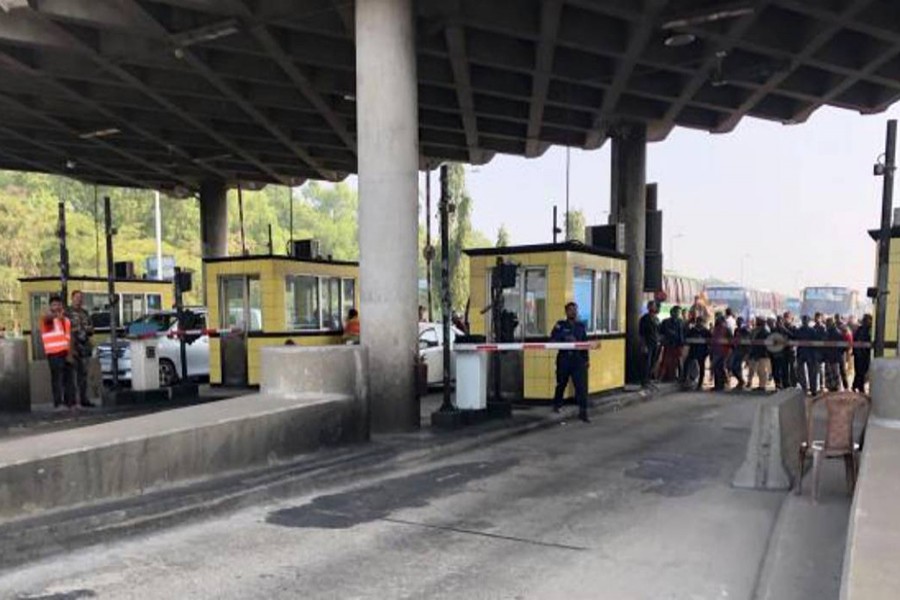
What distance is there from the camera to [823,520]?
6.36 m

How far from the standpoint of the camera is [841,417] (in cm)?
702

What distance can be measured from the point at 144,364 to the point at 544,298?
294 inches

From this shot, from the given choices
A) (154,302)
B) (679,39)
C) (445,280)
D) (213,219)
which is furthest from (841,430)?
(213,219)

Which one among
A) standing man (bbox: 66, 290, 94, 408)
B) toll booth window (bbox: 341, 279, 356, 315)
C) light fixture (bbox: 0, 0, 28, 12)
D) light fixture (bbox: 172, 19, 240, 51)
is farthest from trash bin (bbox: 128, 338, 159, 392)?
light fixture (bbox: 0, 0, 28, 12)

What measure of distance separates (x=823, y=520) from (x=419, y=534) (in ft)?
10.7

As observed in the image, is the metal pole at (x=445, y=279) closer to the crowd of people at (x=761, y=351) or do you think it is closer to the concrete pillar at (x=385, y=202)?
the concrete pillar at (x=385, y=202)

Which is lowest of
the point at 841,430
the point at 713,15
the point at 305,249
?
the point at 841,430

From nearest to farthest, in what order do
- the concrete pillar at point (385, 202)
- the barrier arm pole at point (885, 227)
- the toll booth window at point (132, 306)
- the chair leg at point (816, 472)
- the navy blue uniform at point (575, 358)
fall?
the chair leg at point (816, 472), the concrete pillar at point (385, 202), the barrier arm pole at point (885, 227), the navy blue uniform at point (575, 358), the toll booth window at point (132, 306)

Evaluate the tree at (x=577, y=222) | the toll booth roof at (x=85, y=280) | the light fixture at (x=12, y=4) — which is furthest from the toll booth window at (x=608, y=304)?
the tree at (x=577, y=222)

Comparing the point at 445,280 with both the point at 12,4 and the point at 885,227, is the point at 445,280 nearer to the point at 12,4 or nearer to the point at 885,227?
the point at 885,227

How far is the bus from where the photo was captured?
139ft

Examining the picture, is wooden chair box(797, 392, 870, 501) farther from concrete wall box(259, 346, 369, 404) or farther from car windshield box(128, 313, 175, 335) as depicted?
car windshield box(128, 313, 175, 335)

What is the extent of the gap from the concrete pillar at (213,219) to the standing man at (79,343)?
1164 cm

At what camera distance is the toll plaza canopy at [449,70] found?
501 inches
